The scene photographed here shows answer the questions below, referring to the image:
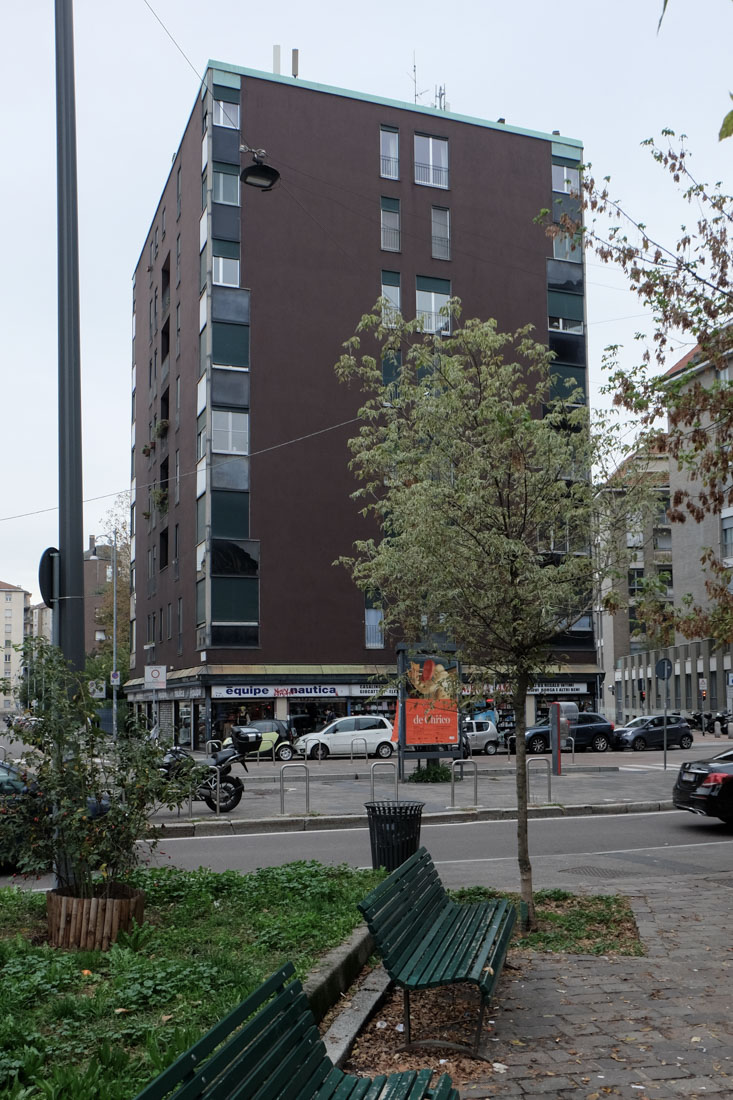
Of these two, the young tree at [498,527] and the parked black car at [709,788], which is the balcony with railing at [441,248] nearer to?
the parked black car at [709,788]

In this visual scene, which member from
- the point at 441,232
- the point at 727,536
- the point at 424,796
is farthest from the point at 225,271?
the point at 727,536

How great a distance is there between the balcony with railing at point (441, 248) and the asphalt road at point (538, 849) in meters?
34.9

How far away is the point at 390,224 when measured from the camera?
1859 inches

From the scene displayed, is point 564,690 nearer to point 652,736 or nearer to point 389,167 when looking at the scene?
point 652,736

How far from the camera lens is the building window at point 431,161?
48188mm

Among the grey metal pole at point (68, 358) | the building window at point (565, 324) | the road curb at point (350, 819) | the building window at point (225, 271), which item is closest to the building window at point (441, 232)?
the building window at point (565, 324)

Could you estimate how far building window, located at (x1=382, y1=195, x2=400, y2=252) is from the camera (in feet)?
154

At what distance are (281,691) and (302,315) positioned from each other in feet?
52.7

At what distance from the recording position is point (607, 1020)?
5828 mm

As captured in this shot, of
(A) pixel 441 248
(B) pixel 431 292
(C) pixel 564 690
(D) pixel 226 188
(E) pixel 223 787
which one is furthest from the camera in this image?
(C) pixel 564 690

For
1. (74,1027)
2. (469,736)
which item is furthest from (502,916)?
(469,736)

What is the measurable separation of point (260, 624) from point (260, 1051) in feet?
131

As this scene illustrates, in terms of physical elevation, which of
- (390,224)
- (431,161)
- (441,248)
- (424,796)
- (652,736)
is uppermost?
(431,161)

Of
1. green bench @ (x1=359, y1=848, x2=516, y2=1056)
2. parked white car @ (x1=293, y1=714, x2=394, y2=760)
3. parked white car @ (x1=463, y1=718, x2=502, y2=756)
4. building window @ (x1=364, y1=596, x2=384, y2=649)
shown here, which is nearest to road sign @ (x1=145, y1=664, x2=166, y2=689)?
parked white car @ (x1=293, y1=714, x2=394, y2=760)
